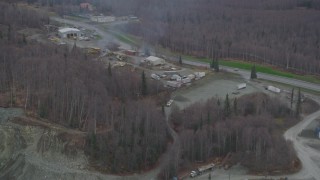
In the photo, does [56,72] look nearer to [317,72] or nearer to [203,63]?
[203,63]

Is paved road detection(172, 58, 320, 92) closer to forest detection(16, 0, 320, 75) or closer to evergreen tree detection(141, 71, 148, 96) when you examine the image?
forest detection(16, 0, 320, 75)

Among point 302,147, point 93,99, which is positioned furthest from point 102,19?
point 302,147

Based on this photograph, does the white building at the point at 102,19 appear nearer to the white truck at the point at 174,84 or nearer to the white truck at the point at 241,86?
the white truck at the point at 174,84

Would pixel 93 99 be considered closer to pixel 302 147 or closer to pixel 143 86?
pixel 143 86

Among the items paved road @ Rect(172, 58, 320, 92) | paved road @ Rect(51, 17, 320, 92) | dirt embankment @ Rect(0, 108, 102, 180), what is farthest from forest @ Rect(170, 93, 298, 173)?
paved road @ Rect(51, 17, 320, 92)

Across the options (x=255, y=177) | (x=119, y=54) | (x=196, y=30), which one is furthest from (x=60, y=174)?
(x=196, y=30)

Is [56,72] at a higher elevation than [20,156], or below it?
higher
